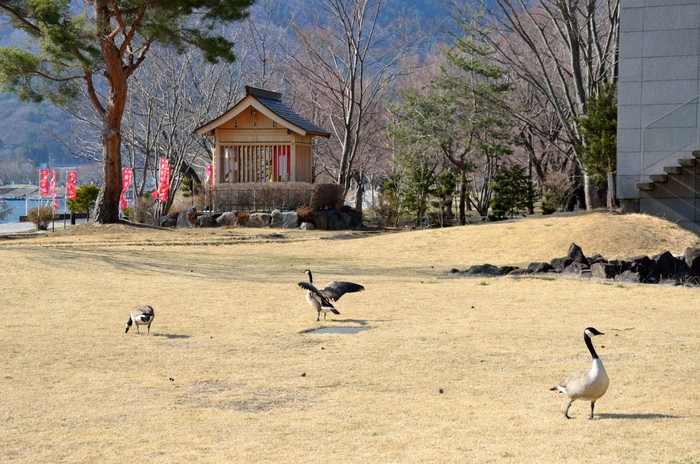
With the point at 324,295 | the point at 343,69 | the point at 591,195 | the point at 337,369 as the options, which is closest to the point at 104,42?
the point at 591,195

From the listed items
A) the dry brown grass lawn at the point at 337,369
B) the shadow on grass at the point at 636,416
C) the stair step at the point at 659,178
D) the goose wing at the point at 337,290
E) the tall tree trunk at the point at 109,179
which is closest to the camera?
the dry brown grass lawn at the point at 337,369

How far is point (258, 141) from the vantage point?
32.9m

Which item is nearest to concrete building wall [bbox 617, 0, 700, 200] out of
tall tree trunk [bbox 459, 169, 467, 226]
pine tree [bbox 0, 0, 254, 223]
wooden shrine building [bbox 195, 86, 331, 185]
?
tall tree trunk [bbox 459, 169, 467, 226]

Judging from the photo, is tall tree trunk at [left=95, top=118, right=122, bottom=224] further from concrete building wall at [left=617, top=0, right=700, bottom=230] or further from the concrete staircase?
the concrete staircase

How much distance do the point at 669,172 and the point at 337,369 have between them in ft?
51.5

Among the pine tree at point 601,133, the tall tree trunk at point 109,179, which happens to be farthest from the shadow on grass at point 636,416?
the tall tree trunk at point 109,179

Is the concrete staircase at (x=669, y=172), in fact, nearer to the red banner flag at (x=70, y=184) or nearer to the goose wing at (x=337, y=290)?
the goose wing at (x=337, y=290)

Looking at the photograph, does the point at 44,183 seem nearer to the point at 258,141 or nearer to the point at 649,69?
the point at 258,141

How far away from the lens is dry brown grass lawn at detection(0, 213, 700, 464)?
537cm

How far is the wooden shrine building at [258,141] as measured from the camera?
106 ft

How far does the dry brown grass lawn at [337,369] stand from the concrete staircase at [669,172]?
300 inches

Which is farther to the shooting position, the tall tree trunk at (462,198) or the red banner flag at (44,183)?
the red banner flag at (44,183)

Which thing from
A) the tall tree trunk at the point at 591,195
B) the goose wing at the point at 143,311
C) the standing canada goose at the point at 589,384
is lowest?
the standing canada goose at the point at 589,384

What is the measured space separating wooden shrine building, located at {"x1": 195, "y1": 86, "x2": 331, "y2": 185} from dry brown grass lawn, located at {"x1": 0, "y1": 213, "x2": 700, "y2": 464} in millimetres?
16895
